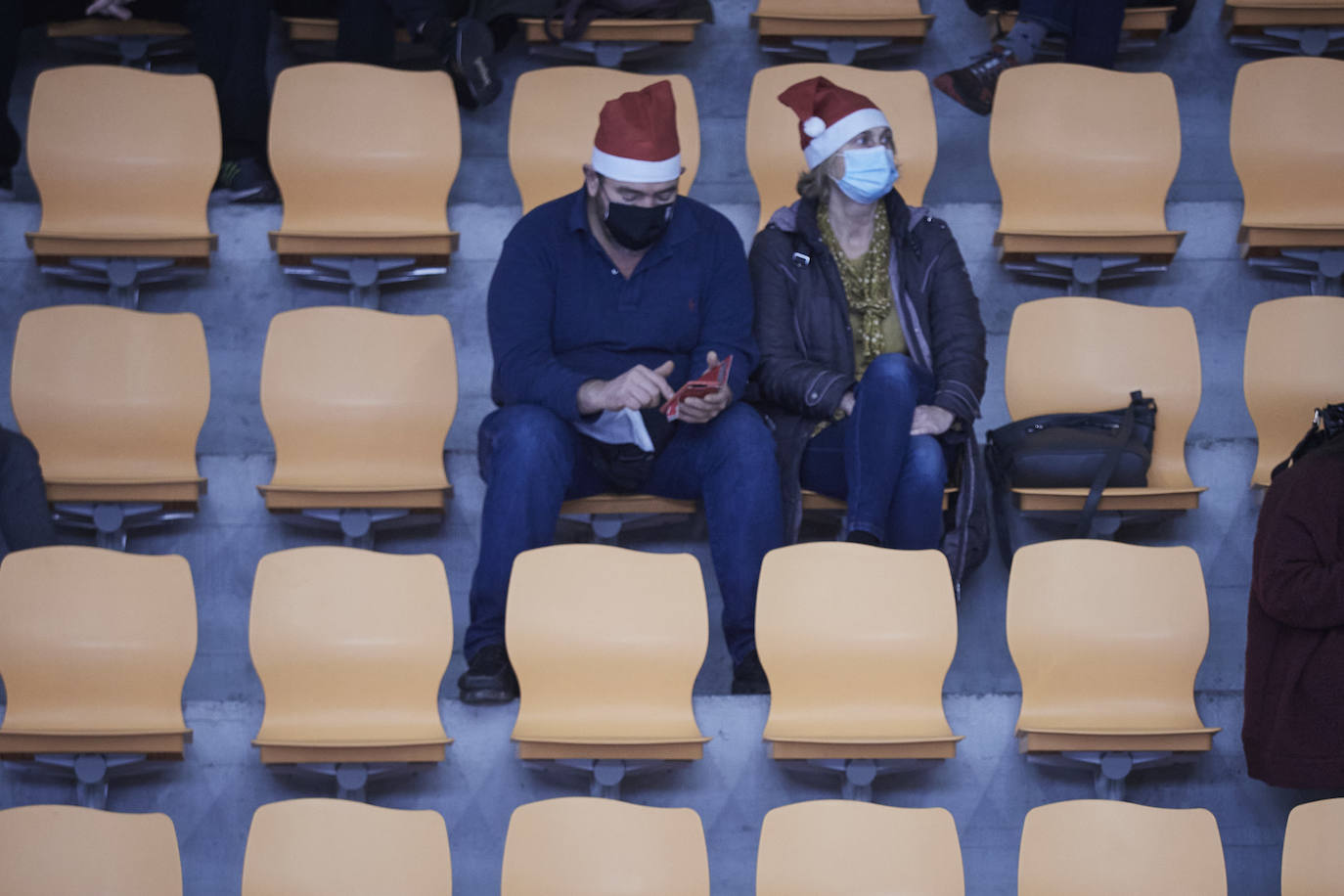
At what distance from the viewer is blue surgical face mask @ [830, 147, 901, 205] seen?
2.85m

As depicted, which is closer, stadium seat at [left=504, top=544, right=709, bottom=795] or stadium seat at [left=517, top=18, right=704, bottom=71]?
stadium seat at [left=504, top=544, right=709, bottom=795]

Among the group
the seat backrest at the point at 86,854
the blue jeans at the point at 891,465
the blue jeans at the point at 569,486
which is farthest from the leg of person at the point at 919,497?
the seat backrest at the point at 86,854

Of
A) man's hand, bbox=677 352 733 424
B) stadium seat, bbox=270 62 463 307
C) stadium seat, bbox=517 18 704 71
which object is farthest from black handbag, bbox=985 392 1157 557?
stadium seat, bbox=517 18 704 71

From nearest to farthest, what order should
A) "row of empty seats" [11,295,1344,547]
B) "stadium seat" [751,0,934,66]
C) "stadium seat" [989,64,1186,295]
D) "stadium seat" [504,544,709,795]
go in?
"stadium seat" [504,544,709,795], "row of empty seats" [11,295,1344,547], "stadium seat" [989,64,1186,295], "stadium seat" [751,0,934,66]

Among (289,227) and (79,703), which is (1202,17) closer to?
(289,227)

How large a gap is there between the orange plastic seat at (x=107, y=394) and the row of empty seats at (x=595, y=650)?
1.39ft

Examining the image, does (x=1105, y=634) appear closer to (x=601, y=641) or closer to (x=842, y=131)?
(x=601, y=641)

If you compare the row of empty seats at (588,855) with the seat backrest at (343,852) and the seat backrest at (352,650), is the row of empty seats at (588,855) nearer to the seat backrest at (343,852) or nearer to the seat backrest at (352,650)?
the seat backrest at (343,852)

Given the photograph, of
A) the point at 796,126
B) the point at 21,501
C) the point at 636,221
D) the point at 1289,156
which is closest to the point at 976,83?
the point at 796,126

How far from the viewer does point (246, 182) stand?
3.45 metres

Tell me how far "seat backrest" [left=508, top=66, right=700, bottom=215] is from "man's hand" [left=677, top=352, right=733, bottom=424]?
0.97m

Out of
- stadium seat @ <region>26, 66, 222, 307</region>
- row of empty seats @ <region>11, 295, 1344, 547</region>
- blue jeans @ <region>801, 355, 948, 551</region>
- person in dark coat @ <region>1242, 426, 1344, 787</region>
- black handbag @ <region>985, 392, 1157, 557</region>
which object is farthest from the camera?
stadium seat @ <region>26, 66, 222, 307</region>

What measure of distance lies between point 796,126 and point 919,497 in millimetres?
1217

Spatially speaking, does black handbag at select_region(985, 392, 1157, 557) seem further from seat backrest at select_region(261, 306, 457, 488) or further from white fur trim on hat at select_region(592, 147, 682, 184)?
seat backrest at select_region(261, 306, 457, 488)
